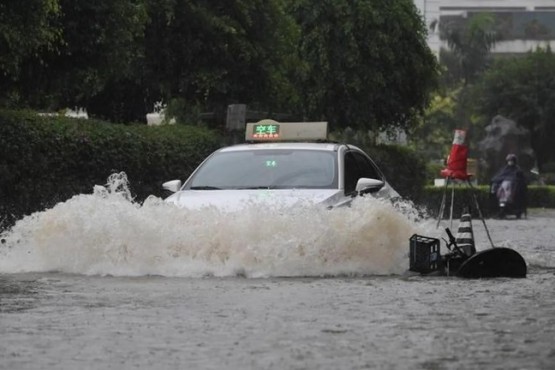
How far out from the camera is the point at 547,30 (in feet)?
508

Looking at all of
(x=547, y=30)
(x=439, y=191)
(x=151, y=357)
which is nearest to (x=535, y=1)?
(x=547, y=30)

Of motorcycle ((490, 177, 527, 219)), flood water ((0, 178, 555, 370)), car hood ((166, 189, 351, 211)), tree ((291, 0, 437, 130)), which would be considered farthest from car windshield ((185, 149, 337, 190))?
motorcycle ((490, 177, 527, 219))

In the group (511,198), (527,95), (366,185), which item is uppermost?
A: (527,95)

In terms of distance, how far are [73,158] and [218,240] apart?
24.9 ft

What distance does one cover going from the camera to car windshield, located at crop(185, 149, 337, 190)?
1652 centimetres

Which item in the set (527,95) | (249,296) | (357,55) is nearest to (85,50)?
(249,296)

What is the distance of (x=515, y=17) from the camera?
521ft

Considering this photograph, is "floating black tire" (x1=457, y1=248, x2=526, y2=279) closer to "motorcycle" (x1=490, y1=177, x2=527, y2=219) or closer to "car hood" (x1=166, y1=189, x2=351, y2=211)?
"car hood" (x1=166, y1=189, x2=351, y2=211)

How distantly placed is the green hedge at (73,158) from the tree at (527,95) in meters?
64.4

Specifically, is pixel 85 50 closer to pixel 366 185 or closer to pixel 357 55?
pixel 366 185

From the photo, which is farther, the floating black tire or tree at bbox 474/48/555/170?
tree at bbox 474/48/555/170

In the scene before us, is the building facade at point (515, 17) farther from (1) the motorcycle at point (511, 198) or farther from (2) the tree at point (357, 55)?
(2) the tree at point (357, 55)

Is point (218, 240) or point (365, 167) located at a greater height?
point (365, 167)

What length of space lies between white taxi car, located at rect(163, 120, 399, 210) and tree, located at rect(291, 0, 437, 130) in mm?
20904
